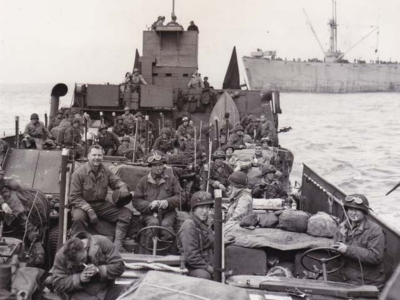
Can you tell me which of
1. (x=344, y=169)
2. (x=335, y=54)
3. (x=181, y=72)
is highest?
(x=335, y=54)

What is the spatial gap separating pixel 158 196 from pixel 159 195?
2 centimetres

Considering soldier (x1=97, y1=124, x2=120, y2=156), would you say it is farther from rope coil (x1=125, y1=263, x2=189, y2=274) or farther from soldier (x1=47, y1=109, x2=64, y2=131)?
rope coil (x1=125, y1=263, x2=189, y2=274)

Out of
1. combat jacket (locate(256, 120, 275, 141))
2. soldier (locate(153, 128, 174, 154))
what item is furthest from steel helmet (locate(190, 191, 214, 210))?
combat jacket (locate(256, 120, 275, 141))

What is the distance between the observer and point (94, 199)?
24.8 feet

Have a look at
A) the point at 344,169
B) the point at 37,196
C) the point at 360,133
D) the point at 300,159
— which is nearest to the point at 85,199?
the point at 37,196

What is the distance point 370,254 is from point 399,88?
84786 mm

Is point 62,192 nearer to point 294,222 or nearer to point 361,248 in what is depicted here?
point 294,222

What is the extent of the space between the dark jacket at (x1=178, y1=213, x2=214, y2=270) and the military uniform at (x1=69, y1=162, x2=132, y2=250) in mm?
1484

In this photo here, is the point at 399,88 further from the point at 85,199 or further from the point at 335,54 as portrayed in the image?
the point at 85,199

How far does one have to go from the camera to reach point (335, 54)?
3462 inches

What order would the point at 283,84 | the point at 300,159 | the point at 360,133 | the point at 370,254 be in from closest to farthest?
the point at 370,254 → the point at 300,159 → the point at 360,133 → the point at 283,84

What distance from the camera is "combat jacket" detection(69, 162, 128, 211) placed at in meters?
7.36

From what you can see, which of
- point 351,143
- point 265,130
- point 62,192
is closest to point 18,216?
point 62,192

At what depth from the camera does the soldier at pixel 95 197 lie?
728 cm
